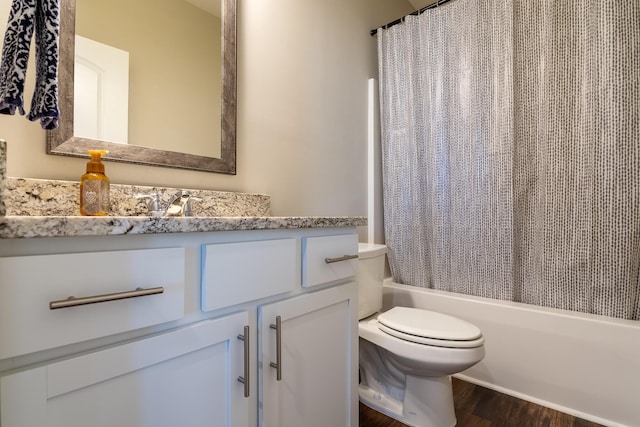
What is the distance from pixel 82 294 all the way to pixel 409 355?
1.12m

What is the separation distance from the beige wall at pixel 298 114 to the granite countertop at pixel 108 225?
1.82ft

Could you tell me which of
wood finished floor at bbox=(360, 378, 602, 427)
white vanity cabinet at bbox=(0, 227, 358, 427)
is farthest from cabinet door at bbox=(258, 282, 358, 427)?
wood finished floor at bbox=(360, 378, 602, 427)

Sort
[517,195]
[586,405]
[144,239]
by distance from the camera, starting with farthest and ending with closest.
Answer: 1. [517,195]
2. [586,405]
3. [144,239]

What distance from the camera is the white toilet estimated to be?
1.17m

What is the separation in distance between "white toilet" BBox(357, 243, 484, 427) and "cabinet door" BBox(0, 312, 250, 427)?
0.76 meters

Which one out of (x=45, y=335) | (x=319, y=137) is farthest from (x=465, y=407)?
(x=45, y=335)

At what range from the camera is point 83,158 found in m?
0.91

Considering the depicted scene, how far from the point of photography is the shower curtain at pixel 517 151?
135 centimetres

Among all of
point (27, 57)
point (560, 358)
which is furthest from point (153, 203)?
point (560, 358)

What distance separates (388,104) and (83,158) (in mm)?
1696

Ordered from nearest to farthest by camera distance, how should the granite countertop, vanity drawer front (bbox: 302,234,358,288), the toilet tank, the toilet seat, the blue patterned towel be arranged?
the granite countertop → the blue patterned towel → vanity drawer front (bbox: 302,234,358,288) → the toilet seat → the toilet tank

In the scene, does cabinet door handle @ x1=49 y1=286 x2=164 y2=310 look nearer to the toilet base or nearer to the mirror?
the mirror

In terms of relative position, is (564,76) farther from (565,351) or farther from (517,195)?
(565,351)

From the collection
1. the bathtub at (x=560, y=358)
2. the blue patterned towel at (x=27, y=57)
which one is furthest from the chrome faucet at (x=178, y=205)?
the bathtub at (x=560, y=358)
